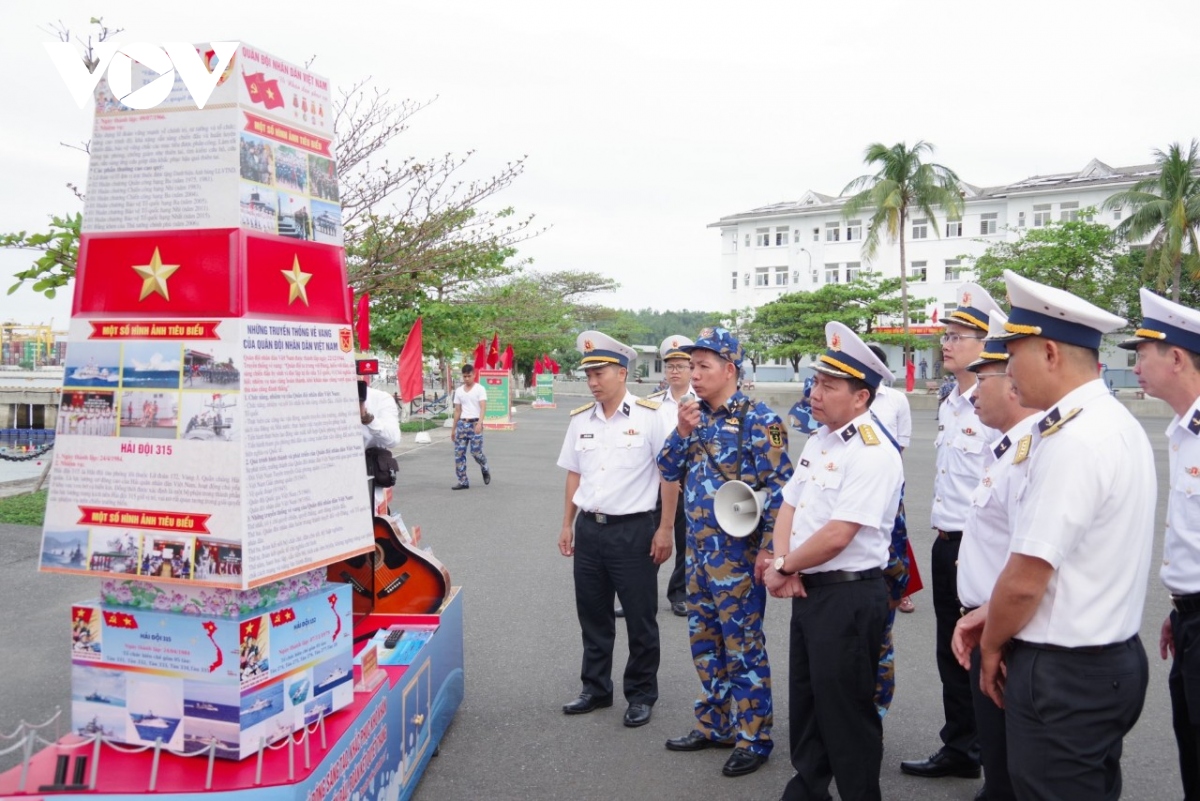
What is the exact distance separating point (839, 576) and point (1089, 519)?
1.18 metres

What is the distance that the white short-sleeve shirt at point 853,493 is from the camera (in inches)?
123

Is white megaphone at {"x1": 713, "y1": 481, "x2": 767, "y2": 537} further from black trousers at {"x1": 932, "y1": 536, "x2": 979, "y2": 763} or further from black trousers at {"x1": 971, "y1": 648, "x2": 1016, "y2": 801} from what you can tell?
black trousers at {"x1": 971, "y1": 648, "x2": 1016, "y2": 801}

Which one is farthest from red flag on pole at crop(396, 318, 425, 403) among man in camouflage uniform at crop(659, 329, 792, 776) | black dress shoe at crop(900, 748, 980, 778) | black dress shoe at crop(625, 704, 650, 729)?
black dress shoe at crop(900, 748, 980, 778)

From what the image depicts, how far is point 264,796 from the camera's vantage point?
2420 mm

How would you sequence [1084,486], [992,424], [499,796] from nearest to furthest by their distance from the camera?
[1084,486], [992,424], [499,796]

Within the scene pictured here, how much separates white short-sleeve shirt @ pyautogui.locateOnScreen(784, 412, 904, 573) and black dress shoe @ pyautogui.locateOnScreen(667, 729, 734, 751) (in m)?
1.26

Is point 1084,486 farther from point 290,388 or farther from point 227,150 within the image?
point 227,150

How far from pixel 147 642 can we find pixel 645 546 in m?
2.40

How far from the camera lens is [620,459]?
14.7 ft

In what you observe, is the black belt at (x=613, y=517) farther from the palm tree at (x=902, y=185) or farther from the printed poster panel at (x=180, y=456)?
the palm tree at (x=902, y=185)

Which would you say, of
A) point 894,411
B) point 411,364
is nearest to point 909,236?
point 411,364

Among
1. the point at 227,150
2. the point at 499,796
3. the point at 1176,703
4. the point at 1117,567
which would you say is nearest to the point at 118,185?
the point at 227,150

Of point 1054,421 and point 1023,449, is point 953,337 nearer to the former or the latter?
point 1023,449

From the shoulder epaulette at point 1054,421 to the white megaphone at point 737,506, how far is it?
158 cm
